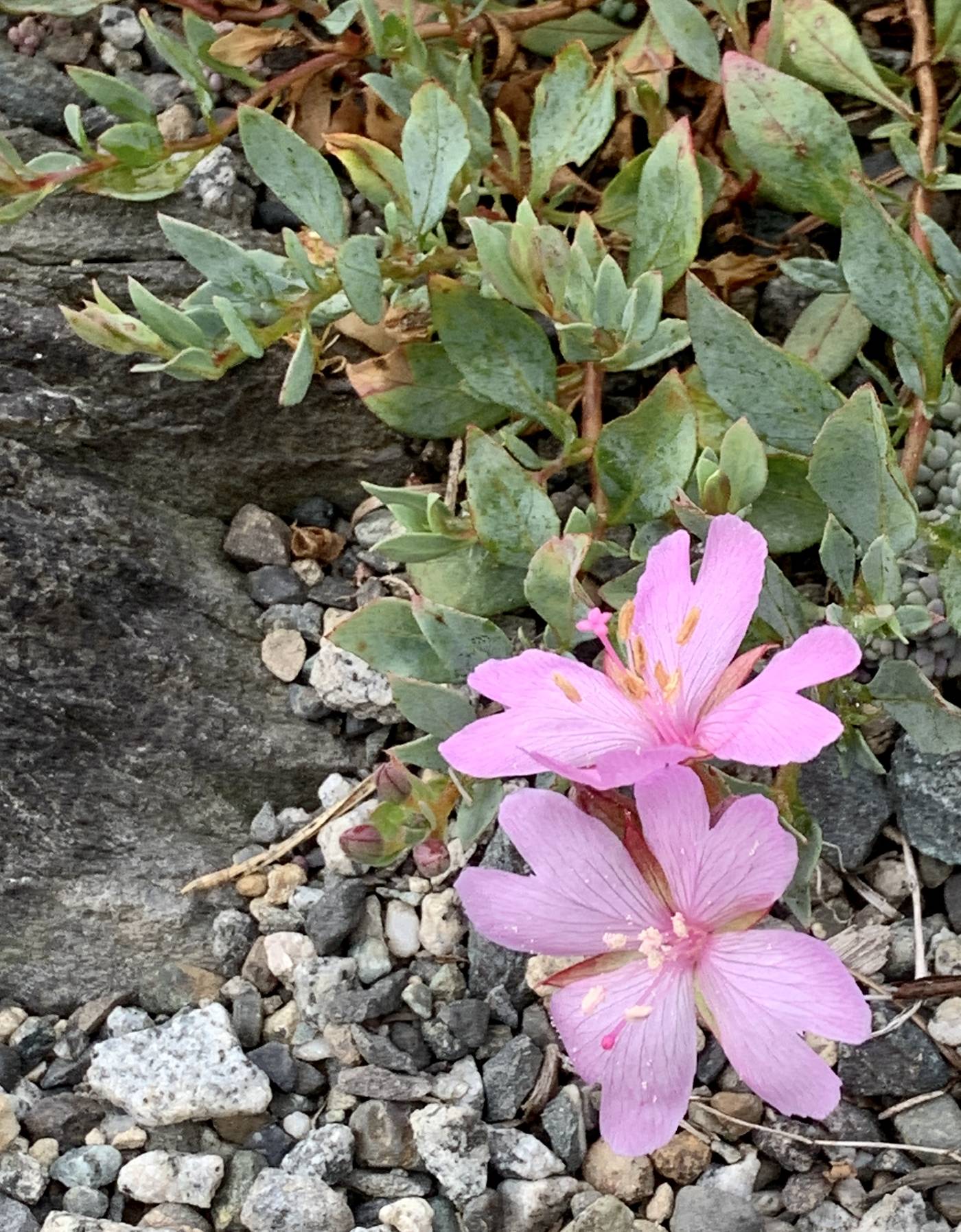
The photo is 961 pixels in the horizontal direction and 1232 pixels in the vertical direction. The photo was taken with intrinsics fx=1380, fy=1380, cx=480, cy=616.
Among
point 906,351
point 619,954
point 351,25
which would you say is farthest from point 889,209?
point 619,954

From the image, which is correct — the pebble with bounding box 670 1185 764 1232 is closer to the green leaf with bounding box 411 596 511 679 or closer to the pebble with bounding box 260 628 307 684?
the green leaf with bounding box 411 596 511 679

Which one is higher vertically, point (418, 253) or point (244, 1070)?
point (418, 253)

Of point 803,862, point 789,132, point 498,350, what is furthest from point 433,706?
point 789,132

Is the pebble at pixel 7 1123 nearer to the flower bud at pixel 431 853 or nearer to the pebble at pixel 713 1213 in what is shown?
the flower bud at pixel 431 853

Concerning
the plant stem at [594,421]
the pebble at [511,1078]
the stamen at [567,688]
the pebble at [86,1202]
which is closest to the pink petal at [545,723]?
the stamen at [567,688]

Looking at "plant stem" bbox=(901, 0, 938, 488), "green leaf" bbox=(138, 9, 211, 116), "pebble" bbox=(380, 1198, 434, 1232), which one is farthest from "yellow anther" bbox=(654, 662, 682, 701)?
"green leaf" bbox=(138, 9, 211, 116)

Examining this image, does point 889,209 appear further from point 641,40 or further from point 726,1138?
point 726,1138

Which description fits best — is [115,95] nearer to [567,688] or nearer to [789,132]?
[789,132]
